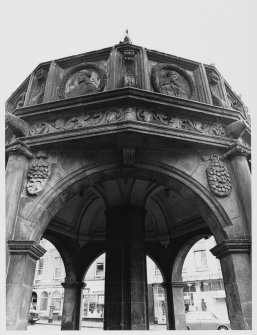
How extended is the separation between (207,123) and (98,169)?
7.71 ft

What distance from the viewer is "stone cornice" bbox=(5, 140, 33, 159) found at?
17.7 feet

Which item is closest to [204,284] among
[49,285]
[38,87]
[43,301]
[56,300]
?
[56,300]

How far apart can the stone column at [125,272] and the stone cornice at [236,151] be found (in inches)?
146

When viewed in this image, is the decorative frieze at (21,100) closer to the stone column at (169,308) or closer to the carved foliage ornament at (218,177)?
the carved foliage ornament at (218,177)

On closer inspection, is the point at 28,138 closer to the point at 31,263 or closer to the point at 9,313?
the point at 31,263

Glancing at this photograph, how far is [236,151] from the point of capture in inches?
219

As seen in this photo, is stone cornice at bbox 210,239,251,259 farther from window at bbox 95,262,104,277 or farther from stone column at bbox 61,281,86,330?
window at bbox 95,262,104,277

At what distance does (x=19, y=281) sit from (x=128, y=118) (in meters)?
3.17

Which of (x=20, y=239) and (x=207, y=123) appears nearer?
(x=20, y=239)

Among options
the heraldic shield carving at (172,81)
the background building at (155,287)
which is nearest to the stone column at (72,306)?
the heraldic shield carving at (172,81)

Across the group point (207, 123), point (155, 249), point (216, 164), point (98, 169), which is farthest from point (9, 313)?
point (155, 249)

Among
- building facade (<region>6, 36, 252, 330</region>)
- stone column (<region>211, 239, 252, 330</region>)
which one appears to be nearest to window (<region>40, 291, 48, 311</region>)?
building facade (<region>6, 36, 252, 330</region>)

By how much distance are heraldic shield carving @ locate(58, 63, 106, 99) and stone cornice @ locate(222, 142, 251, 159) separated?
2.82 m

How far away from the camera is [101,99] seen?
18.1ft
